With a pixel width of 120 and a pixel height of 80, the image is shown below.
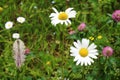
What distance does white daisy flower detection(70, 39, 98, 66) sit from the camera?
76.0 inches

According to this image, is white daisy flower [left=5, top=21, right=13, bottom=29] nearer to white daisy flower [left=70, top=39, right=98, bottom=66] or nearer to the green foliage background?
the green foliage background

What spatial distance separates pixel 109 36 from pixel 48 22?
513 mm

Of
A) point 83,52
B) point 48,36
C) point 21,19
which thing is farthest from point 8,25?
point 83,52

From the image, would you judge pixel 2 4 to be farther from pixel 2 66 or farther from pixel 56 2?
pixel 2 66

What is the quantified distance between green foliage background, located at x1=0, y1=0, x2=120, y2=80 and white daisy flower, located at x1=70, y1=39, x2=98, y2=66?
125mm

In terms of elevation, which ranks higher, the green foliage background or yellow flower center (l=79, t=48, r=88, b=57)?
the green foliage background

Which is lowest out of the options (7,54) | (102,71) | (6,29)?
(102,71)

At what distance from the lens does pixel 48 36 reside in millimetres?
2752

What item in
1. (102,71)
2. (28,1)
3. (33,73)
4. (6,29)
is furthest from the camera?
(28,1)

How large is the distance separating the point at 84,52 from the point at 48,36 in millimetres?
828

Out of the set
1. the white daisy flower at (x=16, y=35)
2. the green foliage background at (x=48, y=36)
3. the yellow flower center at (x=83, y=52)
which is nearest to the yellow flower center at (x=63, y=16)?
the green foliage background at (x=48, y=36)

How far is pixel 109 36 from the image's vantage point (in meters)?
2.56

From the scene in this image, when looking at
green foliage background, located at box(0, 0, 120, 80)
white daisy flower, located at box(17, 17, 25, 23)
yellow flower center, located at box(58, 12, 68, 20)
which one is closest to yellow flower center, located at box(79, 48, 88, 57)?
green foliage background, located at box(0, 0, 120, 80)

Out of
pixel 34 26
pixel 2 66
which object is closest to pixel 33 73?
pixel 2 66
